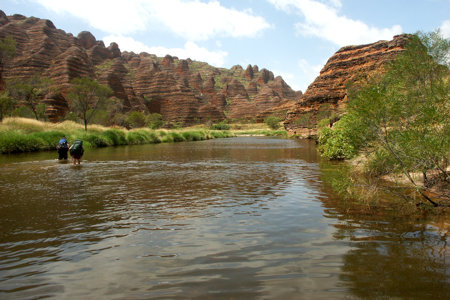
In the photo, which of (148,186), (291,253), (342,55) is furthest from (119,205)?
(342,55)

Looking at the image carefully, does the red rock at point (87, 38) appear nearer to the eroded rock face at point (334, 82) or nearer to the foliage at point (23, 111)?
the foliage at point (23, 111)

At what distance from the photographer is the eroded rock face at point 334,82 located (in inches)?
3189

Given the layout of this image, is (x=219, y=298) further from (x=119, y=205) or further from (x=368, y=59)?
(x=368, y=59)

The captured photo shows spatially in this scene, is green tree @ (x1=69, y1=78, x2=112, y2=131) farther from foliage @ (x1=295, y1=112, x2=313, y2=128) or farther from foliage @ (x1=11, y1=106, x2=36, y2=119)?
foliage @ (x1=295, y1=112, x2=313, y2=128)

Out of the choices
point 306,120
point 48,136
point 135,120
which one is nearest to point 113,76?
point 135,120

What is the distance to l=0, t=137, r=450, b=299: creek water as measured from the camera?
11.5ft

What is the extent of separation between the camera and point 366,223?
5.91m

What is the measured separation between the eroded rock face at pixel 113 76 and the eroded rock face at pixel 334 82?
53.8 metres

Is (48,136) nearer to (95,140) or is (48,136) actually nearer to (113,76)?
(95,140)

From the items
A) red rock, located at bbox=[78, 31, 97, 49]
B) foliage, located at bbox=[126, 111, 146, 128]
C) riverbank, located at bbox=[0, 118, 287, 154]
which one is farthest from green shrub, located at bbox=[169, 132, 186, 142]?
red rock, located at bbox=[78, 31, 97, 49]

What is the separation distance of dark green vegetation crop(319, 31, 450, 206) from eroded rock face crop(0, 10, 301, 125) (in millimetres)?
69317

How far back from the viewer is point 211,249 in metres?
4.72

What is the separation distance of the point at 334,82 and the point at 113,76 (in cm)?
8156

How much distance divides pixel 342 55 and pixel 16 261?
104330 mm
